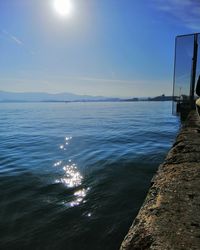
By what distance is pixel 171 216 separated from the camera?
270 cm

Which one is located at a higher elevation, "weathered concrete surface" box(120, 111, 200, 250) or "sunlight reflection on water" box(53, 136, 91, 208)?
"weathered concrete surface" box(120, 111, 200, 250)

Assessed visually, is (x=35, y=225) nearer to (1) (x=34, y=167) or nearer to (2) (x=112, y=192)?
(2) (x=112, y=192)

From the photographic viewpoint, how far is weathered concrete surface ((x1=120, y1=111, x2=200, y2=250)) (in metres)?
2.27

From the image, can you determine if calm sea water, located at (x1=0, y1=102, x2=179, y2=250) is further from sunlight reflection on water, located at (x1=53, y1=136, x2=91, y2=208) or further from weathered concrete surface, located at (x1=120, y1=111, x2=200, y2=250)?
weathered concrete surface, located at (x1=120, y1=111, x2=200, y2=250)

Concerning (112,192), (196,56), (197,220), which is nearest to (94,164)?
(112,192)

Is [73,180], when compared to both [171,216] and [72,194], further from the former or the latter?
[171,216]

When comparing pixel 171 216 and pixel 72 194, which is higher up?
pixel 171 216

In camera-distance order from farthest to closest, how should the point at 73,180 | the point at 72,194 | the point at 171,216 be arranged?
the point at 73,180 < the point at 72,194 < the point at 171,216

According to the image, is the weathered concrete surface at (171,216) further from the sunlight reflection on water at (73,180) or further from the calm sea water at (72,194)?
the sunlight reflection on water at (73,180)

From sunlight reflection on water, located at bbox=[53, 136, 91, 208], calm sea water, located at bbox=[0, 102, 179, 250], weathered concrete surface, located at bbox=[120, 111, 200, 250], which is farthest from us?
sunlight reflection on water, located at bbox=[53, 136, 91, 208]

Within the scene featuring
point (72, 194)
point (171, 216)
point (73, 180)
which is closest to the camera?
point (171, 216)

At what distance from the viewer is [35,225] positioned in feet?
15.1

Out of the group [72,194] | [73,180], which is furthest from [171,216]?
[73,180]

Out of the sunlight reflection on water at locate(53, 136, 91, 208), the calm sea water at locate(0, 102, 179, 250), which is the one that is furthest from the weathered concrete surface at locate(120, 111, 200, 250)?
the sunlight reflection on water at locate(53, 136, 91, 208)
